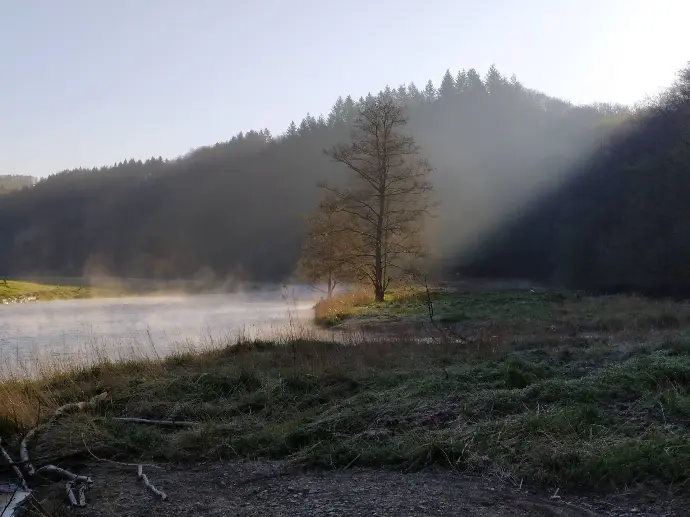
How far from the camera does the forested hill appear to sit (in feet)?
225

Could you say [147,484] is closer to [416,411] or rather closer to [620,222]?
[416,411]

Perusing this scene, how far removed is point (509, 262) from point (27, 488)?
56.7 metres

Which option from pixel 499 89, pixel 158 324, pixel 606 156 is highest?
pixel 499 89

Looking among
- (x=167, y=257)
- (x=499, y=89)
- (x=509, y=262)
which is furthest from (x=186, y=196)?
(x=509, y=262)

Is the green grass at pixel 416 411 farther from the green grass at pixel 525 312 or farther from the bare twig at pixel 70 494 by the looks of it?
the green grass at pixel 525 312

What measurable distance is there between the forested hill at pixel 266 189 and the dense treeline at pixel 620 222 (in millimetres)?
3541

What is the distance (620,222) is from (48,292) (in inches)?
2217

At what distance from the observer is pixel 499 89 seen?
268 ft

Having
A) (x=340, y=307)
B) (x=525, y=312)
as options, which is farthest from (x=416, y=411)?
(x=340, y=307)

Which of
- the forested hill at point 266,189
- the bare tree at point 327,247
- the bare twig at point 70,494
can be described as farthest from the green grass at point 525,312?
the forested hill at point 266,189

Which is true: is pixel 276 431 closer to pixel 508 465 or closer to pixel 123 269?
pixel 508 465

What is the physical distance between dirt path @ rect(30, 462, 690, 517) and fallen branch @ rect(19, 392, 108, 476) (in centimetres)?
100

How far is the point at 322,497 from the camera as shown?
5.95 m

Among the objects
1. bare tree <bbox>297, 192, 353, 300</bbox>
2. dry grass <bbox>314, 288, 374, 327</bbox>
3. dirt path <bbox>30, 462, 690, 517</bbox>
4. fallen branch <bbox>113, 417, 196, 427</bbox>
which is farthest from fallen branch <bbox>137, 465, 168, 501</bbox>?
bare tree <bbox>297, 192, 353, 300</bbox>
